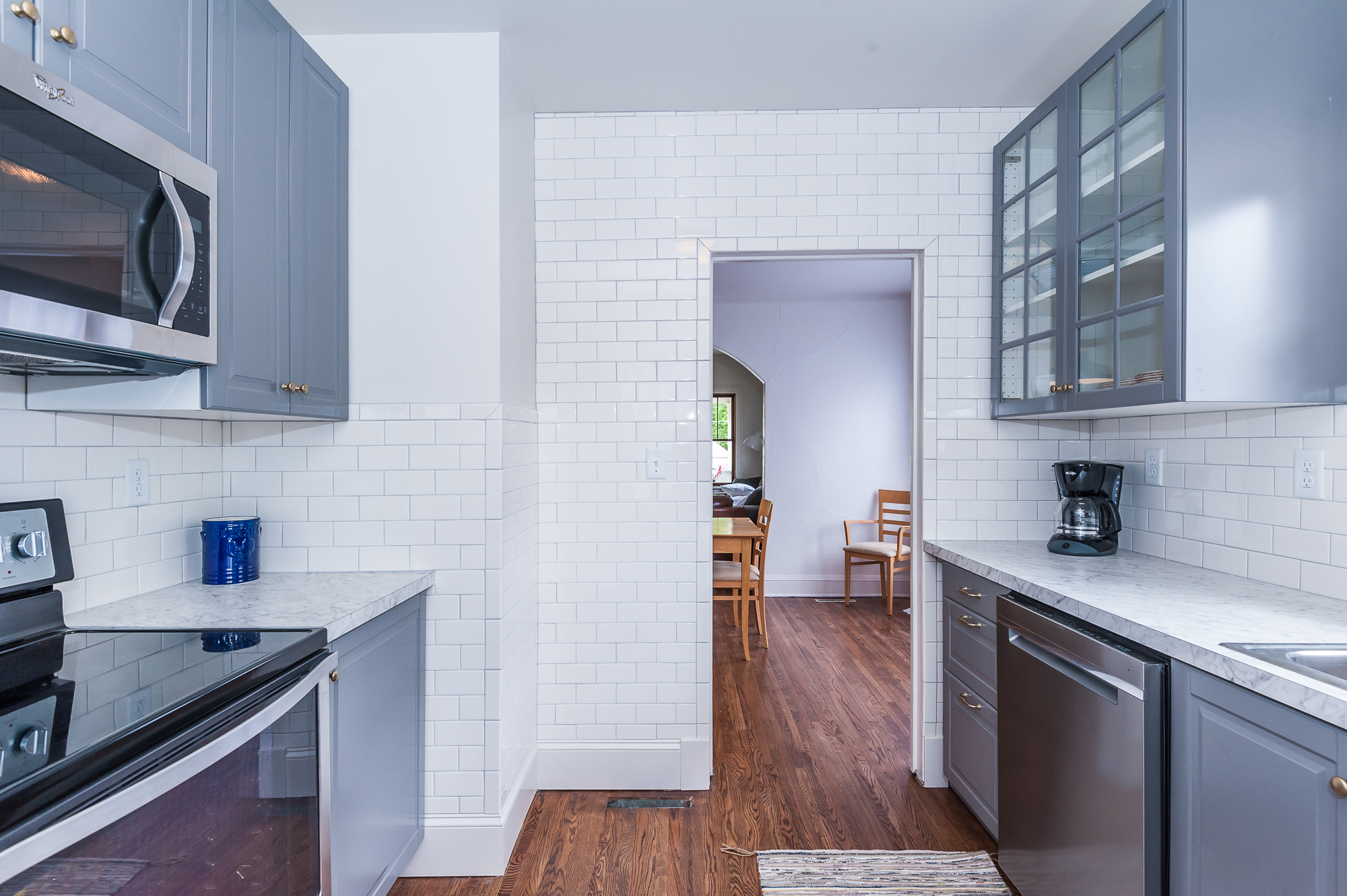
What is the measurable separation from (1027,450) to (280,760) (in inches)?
100

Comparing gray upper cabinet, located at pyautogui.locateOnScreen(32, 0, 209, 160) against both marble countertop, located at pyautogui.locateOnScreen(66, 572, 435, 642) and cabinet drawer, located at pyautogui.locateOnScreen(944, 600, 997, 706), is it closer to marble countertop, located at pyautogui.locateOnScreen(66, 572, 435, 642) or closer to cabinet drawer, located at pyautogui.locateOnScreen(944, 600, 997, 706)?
marble countertop, located at pyautogui.locateOnScreen(66, 572, 435, 642)

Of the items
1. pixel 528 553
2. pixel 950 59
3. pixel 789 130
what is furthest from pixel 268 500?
pixel 950 59

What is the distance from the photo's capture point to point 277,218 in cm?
172

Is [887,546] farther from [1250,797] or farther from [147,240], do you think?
[147,240]

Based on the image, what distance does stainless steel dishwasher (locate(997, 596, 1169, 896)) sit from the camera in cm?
138

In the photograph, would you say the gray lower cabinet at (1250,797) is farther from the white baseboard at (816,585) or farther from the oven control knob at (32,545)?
the white baseboard at (816,585)

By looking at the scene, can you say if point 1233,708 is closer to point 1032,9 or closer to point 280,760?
point 280,760

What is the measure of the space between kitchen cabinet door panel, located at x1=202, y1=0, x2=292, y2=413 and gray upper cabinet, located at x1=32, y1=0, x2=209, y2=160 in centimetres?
5

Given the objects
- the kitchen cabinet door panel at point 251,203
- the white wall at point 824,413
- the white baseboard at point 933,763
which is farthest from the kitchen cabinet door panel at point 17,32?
the white wall at point 824,413

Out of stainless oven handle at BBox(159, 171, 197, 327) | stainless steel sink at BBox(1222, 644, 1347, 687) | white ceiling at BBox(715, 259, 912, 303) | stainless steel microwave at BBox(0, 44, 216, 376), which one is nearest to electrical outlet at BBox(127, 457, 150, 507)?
stainless steel microwave at BBox(0, 44, 216, 376)

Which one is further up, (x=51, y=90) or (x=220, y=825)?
(x=51, y=90)

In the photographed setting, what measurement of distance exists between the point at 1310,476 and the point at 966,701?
3.88 ft

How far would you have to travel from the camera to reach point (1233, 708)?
1217 millimetres

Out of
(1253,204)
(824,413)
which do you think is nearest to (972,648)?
(1253,204)
